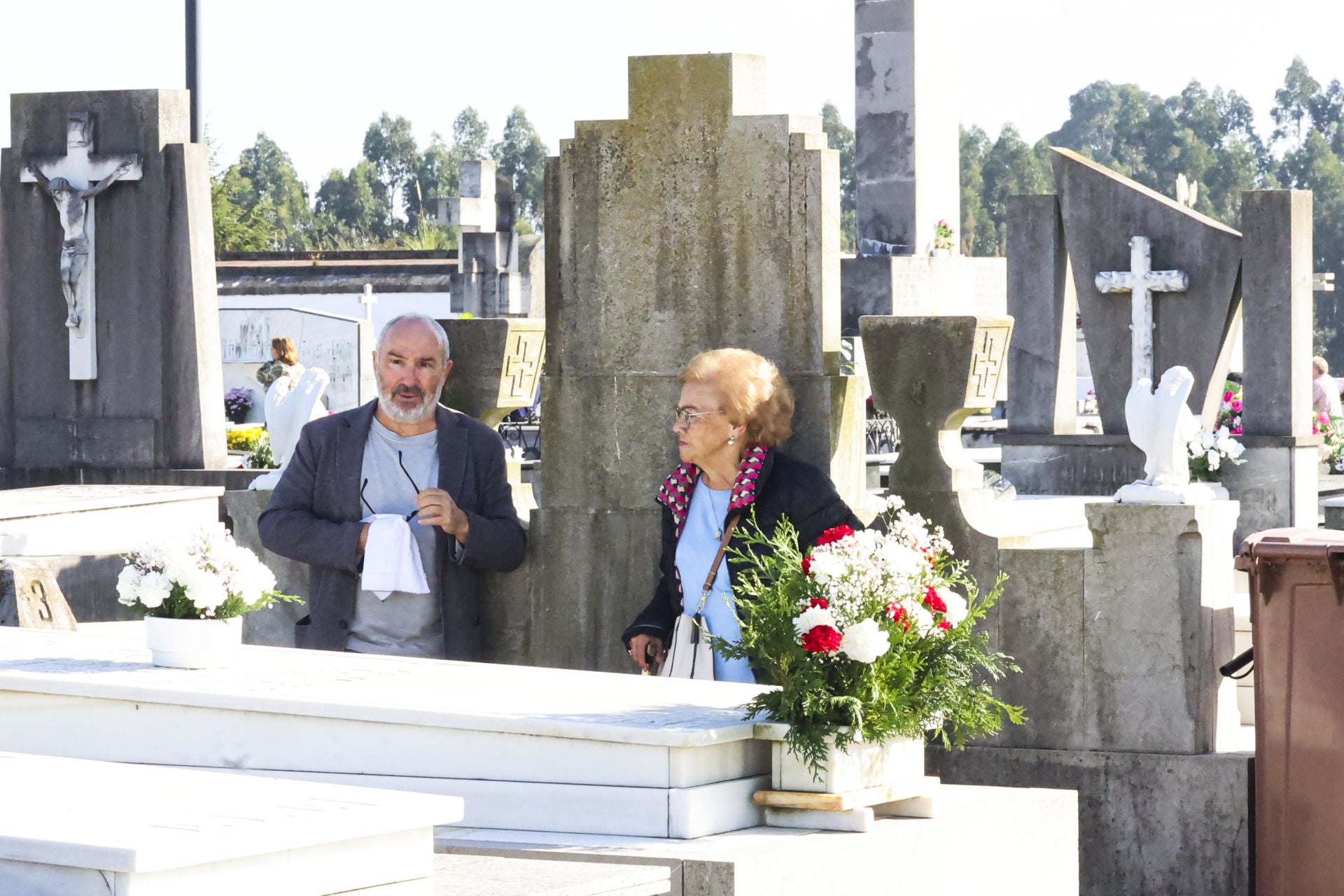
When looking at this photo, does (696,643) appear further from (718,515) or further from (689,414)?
(689,414)

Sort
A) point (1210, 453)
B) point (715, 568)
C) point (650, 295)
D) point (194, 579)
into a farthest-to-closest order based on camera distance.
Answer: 1. point (1210, 453)
2. point (650, 295)
3. point (715, 568)
4. point (194, 579)

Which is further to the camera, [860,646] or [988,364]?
[988,364]

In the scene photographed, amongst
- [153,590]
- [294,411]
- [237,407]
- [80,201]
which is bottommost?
[153,590]

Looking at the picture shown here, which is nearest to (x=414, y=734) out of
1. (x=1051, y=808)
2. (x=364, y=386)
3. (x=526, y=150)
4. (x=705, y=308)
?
(x=1051, y=808)

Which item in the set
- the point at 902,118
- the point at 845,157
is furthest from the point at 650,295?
the point at 845,157

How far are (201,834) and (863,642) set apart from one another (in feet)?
5.41

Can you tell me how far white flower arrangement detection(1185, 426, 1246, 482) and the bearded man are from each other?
29.4 feet

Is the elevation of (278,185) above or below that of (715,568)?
above

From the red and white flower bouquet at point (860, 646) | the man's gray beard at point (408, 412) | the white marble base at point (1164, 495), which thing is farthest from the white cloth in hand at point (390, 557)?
the white marble base at point (1164, 495)

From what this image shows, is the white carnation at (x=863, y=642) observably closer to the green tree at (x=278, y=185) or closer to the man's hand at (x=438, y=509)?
the man's hand at (x=438, y=509)

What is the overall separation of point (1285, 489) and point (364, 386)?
14097 millimetres

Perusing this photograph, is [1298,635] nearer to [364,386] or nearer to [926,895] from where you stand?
[926,895]

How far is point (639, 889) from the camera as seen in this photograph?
406 cm

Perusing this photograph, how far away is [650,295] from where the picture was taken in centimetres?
688
